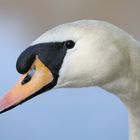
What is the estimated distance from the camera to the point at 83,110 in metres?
1.82

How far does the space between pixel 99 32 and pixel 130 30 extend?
1773mm

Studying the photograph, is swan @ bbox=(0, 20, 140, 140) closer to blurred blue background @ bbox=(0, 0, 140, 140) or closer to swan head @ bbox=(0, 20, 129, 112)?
swan head @ bbox=(0, 20, 129, 112)

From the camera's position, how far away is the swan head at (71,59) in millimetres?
765

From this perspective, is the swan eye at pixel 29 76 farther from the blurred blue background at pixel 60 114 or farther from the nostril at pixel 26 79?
the blurred blue background at pixel 60 114

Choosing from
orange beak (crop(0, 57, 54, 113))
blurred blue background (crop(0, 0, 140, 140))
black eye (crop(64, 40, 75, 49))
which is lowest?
blurred blue background (crop(0, 0, 140, 140))

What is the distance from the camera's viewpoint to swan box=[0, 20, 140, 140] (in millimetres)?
765

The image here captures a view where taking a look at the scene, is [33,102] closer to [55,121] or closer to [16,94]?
[55,121]

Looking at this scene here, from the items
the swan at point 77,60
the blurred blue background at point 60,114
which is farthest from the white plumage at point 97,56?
the blurred blue background at point 60,114

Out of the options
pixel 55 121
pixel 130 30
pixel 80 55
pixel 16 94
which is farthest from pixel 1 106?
pixel 130 30

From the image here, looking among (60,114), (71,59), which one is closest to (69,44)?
(71,59)

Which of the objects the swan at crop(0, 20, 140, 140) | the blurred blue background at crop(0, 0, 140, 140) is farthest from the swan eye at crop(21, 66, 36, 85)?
the blurred blue background at crop(0, 0, 140, 140)

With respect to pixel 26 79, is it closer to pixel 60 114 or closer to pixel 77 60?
pixel 77 60

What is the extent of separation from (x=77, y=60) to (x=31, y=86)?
0.09m

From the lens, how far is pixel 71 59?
78 centimetres
